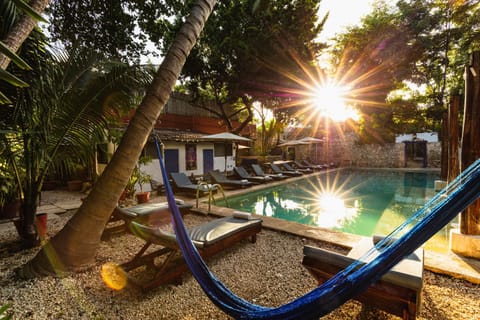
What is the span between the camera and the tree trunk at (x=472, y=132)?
2988 mm

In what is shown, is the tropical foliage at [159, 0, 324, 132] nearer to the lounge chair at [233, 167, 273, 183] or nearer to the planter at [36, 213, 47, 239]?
the lounge chair at [233, 167, 273, 183]

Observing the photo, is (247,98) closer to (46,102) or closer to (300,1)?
(300,1)

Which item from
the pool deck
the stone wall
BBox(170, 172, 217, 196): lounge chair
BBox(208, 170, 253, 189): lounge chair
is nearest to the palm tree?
the pool deck

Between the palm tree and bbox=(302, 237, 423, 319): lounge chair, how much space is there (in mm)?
3570

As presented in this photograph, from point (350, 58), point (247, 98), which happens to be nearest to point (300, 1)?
point (247, 98)

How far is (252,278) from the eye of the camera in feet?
9.19

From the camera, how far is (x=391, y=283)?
1.79 metres

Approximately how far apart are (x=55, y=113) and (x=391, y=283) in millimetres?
4720

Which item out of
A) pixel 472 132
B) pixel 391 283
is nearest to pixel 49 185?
pixel 391 283

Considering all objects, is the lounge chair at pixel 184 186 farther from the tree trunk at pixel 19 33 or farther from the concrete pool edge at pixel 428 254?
the tree trunk at pixel 19 33

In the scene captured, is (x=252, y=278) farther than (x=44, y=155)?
No

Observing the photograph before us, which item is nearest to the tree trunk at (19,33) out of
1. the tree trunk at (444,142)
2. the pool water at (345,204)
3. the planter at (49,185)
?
the pool water at (345,204)

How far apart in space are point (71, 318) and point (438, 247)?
5.95 metres

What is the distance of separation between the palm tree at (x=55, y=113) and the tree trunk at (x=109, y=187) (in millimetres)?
939
